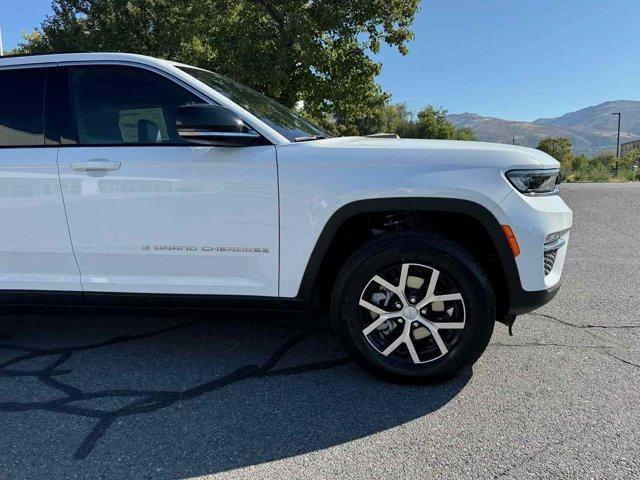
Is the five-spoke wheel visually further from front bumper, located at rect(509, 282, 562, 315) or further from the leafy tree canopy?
the leafy tree canopy

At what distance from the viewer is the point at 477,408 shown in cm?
269

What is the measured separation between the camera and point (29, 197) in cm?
302

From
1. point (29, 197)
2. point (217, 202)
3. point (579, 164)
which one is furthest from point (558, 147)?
point (29, 197)

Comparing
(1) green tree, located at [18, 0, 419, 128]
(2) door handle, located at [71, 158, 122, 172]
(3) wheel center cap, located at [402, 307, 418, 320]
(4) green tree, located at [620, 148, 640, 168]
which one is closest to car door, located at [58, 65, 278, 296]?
(2) door handle, located at [71, 158, 122, 172]

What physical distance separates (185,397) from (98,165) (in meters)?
1.43

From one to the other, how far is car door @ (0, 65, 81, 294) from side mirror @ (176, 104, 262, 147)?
2.99 feet

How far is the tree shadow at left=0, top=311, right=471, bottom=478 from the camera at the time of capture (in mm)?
2350

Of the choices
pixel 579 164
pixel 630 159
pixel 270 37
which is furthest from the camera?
pixel 630 159

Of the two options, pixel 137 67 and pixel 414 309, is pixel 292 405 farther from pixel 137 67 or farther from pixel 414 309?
pixel 137 67

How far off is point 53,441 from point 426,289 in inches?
81.3

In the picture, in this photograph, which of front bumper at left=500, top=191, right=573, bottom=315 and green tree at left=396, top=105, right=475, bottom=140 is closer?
front bumper at left=500, top=191, right=573, bottom=315

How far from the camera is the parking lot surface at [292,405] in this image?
89.2 inches

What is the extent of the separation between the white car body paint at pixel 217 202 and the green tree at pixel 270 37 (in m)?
12.3

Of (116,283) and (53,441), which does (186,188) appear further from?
(53,441)
